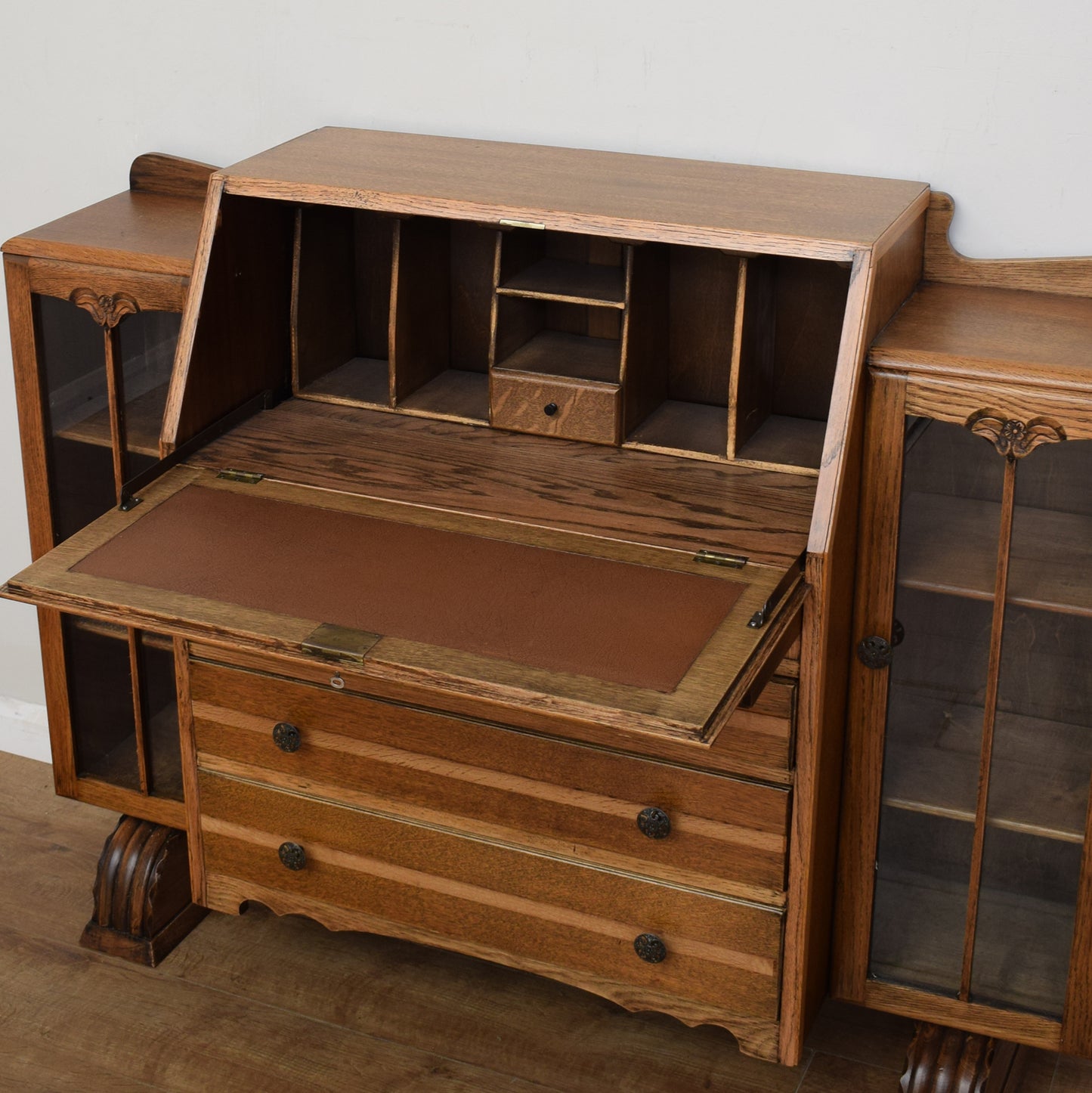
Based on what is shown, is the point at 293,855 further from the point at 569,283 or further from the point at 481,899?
the point at 569,283

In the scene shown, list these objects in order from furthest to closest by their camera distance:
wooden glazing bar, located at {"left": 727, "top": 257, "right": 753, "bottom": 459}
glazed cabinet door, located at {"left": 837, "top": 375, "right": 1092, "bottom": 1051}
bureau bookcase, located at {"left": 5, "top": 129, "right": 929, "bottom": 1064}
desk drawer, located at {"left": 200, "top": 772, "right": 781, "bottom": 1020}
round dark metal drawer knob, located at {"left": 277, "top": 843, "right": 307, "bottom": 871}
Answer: round dark metal drawer knob, located at {"left": 277, "top": 843, "right": 307, "bottom": 871}, desk drawer, located at {"left": 200, "top": 772, "right": 781, "bottom": 1020}, wooden glazing bar, located at {"left": 727, "top": 257, "right": 753, "bottom": 459}, glazed cabinet door, located at {"left": 837, "top": 375, "right": 1092, "bottom": 1051}, bureau bookcase, located at {"left": 5, "top": 129, "right": 929, "bottom": 1064}

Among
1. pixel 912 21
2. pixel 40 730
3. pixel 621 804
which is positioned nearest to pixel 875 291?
pixel 912 21

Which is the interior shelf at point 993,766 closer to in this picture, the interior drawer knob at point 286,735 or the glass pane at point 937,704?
the glass pane at point 937,704

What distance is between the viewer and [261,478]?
7.22 feet

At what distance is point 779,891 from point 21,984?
1402 mm

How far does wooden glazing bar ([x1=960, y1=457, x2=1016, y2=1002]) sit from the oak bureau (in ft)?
0.63

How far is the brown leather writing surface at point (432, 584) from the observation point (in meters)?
1.79

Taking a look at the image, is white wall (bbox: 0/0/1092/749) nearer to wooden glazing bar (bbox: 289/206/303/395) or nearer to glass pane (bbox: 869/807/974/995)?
wooden glazing bar (bbox: 289/206/303/395)

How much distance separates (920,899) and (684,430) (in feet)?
2.54

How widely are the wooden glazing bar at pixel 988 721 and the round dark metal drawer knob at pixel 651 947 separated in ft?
1.45

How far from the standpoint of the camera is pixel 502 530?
2.07 m

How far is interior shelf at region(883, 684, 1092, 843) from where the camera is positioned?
212cm

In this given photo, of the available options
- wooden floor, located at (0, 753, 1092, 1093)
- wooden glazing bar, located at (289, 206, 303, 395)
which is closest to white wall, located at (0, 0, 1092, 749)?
wooden glazing bar, located at (289, 206, 303, 395)

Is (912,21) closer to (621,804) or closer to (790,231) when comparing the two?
(790,231)
